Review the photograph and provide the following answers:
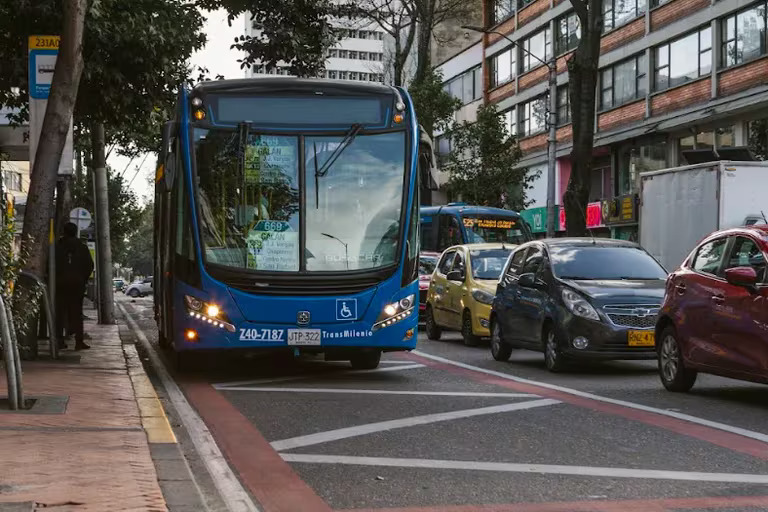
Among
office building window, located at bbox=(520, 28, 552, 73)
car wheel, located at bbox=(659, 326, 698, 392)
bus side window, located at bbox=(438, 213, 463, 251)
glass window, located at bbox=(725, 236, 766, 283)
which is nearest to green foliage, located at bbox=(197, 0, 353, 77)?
car wheel, located at bbox=(659, 326, 698, 392)

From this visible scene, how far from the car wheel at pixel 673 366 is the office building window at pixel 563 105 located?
36618 mm

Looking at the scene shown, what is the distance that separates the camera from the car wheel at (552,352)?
48.8ft

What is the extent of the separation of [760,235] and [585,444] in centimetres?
378

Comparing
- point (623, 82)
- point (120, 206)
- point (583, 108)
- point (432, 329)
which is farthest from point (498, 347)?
point (120, 206)

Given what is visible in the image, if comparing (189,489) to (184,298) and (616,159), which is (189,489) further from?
(616,159)

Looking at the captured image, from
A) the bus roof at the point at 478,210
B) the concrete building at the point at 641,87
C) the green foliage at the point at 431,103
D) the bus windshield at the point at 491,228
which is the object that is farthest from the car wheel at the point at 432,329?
the green foliage at the point at 431,103

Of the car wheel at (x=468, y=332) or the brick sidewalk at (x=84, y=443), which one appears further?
the car wheel at (x=468, y=332)

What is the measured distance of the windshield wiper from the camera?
1373 cm

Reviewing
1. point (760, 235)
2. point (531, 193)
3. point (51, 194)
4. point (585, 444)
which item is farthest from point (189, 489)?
point (531, 193)

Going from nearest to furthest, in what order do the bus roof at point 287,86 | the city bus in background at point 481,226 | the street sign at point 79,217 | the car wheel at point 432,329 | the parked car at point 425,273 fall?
the bus roof at point 287,86 < the car wheel at point 432,329 < the parked car at point 425,273 < the street sign at point 79,217 < the city bus in background at point 481,226

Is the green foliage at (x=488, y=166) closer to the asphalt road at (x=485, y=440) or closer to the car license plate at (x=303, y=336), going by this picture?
the asphalt road at (x=485, y=440)

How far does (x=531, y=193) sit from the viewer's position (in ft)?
174

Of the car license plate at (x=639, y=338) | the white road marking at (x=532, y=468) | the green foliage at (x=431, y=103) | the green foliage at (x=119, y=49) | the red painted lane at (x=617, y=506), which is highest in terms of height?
the green foliage at (x=431, y=103)

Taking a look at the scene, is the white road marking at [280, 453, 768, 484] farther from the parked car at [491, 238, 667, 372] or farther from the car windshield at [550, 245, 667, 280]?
the car windshield at [550, 245, 667, 280]
